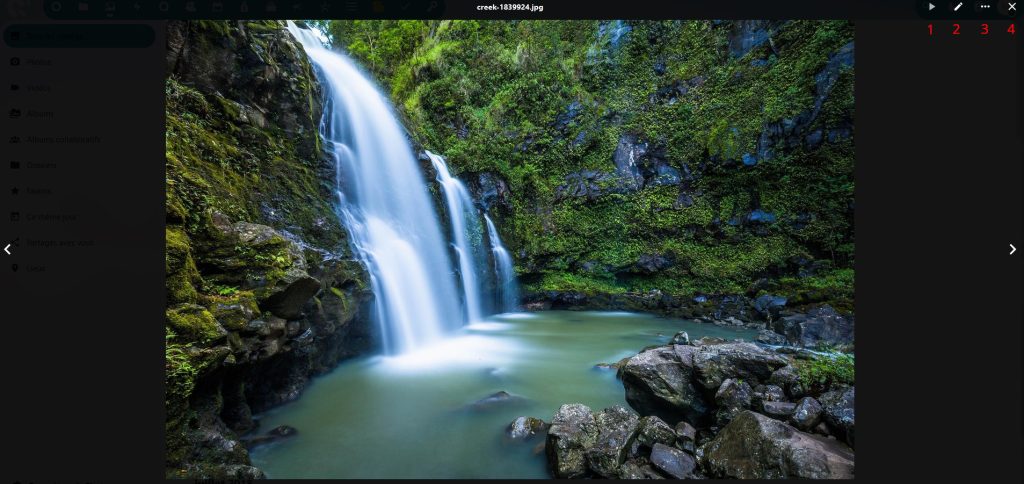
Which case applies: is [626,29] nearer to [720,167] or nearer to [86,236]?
[720,167]

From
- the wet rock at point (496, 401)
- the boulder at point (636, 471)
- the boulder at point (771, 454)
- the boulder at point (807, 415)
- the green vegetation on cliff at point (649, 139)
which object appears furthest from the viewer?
the green vegetation on cliff at point (649, 139)

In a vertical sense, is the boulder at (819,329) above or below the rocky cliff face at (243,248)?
below

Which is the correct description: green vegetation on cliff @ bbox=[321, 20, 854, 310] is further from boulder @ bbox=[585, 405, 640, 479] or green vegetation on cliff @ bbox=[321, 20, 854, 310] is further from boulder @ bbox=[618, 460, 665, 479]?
boulder @ bbox=[618, 460, 665, 479]

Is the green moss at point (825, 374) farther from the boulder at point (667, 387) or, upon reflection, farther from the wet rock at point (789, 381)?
the boulder at point (667, 387)

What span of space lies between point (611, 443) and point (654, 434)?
426 mm

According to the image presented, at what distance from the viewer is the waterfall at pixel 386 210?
274 inches

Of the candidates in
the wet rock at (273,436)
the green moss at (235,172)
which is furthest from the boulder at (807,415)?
the green moss at (235,172)

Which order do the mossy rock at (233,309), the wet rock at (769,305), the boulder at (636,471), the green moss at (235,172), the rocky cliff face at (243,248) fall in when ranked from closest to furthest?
the boulder at (636,471)
the rocky cliff face at (243,248)
the mossy rock at (233,309)
the green moss at (235,172)
the wet rock at (769,305)

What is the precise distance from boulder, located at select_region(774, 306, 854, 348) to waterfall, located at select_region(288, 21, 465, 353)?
7.98m

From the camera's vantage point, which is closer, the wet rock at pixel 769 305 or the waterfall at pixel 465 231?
the wet rock at pixel 769 305

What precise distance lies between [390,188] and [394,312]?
11.8 ft

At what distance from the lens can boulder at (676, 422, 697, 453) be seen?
9.57 ft

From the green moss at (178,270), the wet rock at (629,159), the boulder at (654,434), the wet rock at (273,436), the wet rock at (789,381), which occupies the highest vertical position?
the wet rock at (629,159)

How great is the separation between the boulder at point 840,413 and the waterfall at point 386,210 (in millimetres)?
6258
